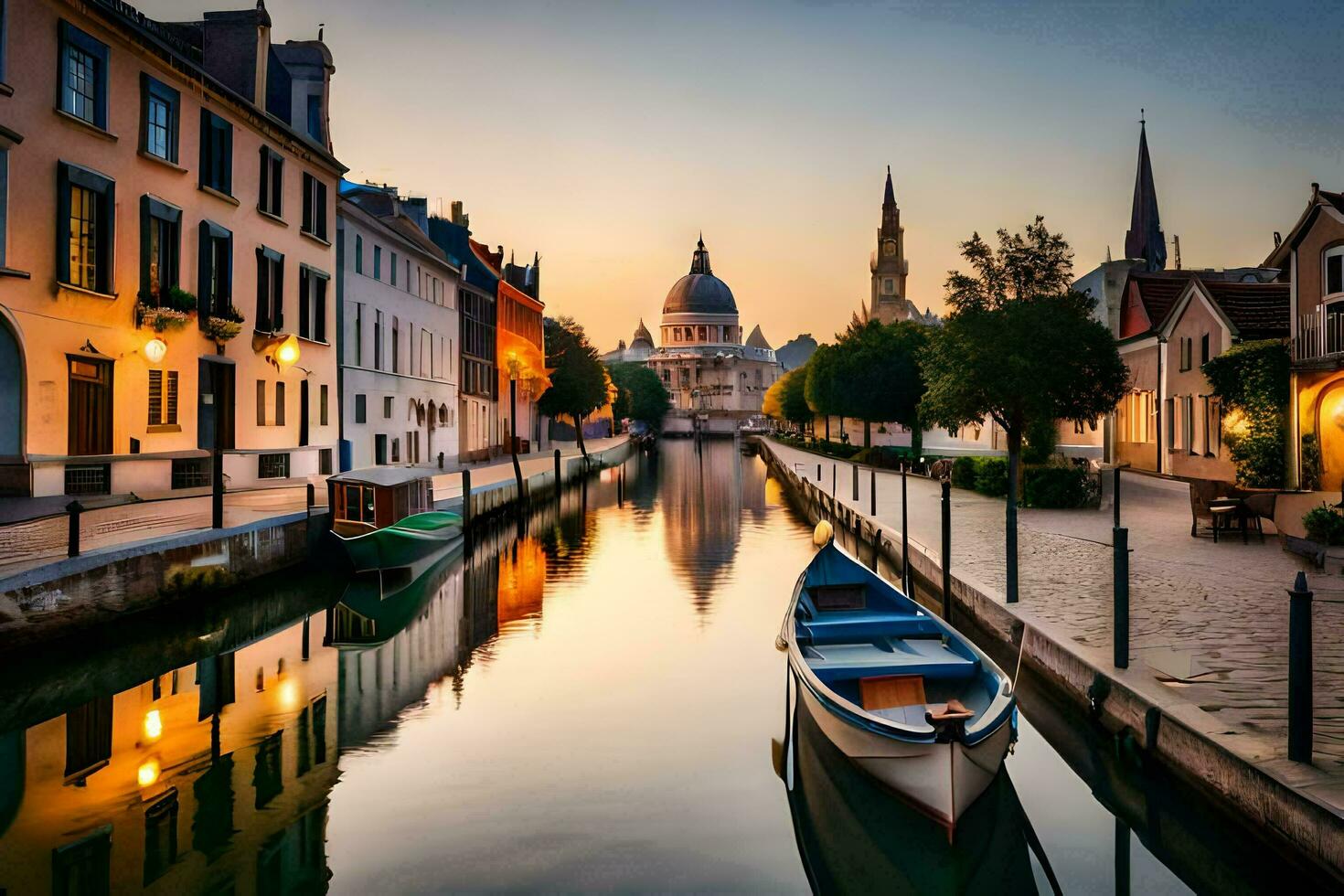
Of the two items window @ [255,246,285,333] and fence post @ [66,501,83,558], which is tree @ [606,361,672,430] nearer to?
window @ [255,246,285,333]

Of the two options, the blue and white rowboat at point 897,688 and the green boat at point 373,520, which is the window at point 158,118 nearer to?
the green boat at point 373,520

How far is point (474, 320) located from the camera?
2290 inches

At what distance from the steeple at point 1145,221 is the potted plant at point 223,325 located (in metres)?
73.6

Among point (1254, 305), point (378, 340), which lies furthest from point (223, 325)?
point (1254, 305)

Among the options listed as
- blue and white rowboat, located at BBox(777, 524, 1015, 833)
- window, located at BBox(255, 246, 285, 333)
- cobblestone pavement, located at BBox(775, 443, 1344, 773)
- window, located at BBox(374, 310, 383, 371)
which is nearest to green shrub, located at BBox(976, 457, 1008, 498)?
cobblestone pavement, located at BBox(775, 443, 1344, 773)

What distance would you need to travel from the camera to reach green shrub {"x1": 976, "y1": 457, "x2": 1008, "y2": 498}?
33312 mm

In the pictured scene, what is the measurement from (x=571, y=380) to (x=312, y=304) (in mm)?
39757

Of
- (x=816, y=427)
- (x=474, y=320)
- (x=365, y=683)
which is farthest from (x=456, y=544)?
(x=816, y=427)

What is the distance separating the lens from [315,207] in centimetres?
3419

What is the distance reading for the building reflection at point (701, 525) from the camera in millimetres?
24484

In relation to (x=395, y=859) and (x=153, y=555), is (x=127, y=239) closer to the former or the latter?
(x=153, y=555)

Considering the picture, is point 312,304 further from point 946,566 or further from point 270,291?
point 946,566

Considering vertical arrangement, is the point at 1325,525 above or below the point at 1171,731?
above

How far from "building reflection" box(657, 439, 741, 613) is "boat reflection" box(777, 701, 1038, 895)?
10.3m
